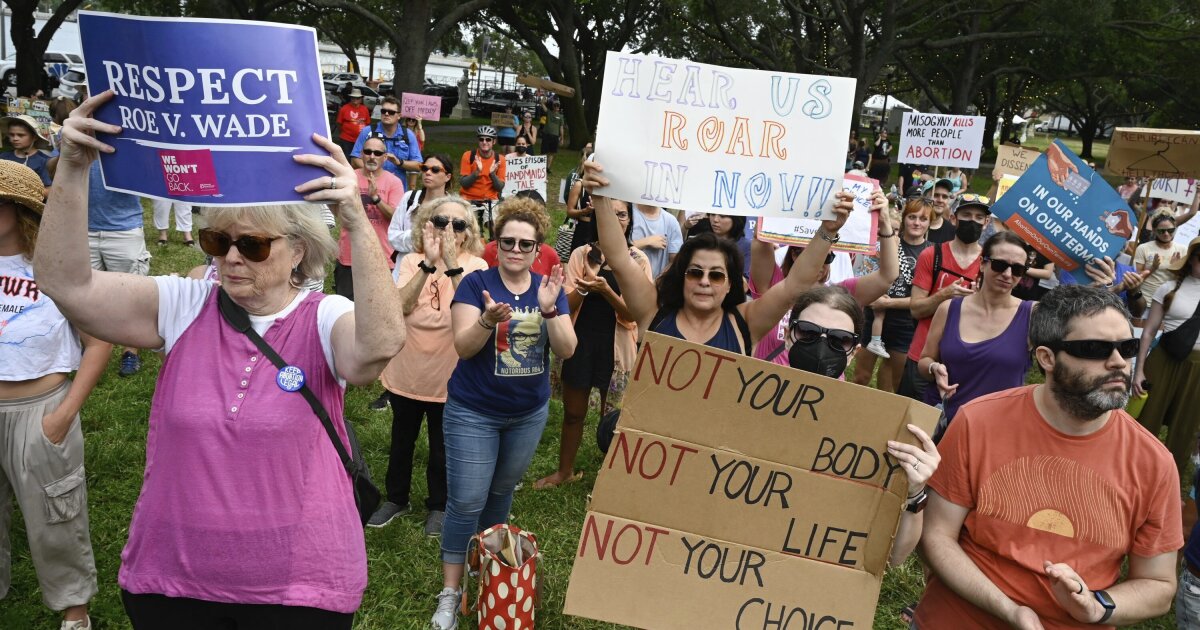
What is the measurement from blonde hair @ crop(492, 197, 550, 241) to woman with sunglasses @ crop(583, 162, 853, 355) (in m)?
0.62

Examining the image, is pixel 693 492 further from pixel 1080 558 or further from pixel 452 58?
pixel 452 58

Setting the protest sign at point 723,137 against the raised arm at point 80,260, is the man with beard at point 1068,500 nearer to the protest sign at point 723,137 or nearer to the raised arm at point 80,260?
the protest sign at point 723,137

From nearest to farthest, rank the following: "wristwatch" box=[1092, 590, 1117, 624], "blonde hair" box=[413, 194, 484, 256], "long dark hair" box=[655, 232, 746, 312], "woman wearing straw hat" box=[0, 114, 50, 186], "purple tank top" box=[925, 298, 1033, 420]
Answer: "wristwatch" box=[1092, 590, 1117, 624], "long dark hair" box=[655, 232, 746, 312], "purple tank top" box=[925, 298, 1033, 420], "blonde hair" box=[413, 194, 484, 256], "woman wearing straw hat" box=[0, 114, 50, 186]

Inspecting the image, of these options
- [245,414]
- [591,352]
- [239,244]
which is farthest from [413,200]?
[245,414]

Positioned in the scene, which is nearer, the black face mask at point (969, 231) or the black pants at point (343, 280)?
the black face mask at point (969, 231)

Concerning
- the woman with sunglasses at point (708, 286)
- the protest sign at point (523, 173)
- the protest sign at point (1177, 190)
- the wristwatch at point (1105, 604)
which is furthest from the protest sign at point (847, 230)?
the protest sign at point (1177, 190)

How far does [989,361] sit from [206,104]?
3.70 meters

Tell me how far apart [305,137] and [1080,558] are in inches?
96.7

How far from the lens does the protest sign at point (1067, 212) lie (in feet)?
14.8

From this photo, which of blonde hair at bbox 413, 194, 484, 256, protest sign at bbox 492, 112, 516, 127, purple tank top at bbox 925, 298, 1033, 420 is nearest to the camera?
purple tank top at bbox 925, 298, 1033, 420

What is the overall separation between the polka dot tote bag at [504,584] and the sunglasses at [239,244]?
83.5 inches

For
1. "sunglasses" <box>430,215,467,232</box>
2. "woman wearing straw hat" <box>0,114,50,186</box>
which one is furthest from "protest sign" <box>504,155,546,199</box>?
"sunglasses" <box>430,215,467,232</box>

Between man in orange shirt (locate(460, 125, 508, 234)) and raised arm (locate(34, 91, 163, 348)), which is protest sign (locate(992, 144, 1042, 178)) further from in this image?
raised arm (locate(34, 91, 163, 348))

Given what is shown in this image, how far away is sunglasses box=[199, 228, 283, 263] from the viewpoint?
2164 mm
